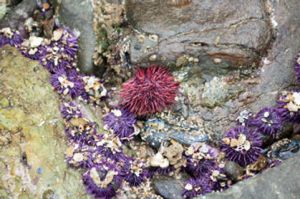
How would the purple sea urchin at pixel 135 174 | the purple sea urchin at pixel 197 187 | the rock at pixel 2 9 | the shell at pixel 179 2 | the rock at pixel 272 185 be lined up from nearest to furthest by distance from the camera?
the rock at pixel 272 185 → the purple sea urchin at pixel 197 187 → the purple sea urchin at pixel 135 174 → the shell at pixel 179 2 → the rock at pixel 2 9

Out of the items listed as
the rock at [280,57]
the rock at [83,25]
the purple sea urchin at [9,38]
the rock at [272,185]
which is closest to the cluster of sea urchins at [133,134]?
the rock at [280,57]

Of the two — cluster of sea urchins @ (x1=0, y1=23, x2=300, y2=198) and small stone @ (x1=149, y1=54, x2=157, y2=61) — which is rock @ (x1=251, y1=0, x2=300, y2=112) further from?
small stone @ (x1=149, y1=54, x2=157, y2=61)

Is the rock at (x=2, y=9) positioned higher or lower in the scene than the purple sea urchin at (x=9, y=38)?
higher

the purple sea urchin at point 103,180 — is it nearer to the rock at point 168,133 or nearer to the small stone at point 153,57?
the rock at point 168,133

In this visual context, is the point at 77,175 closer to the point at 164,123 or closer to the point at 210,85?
the point at 164,123

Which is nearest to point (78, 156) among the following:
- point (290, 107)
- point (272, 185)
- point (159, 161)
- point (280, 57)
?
point (159, 161)

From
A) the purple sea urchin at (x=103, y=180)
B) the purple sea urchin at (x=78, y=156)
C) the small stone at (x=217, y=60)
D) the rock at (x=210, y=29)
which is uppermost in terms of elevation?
the rock at (x=210, y=29)

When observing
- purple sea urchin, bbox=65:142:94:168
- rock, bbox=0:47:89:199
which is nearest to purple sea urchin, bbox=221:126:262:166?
purple sea urchin, bbox=65:142:94:168
